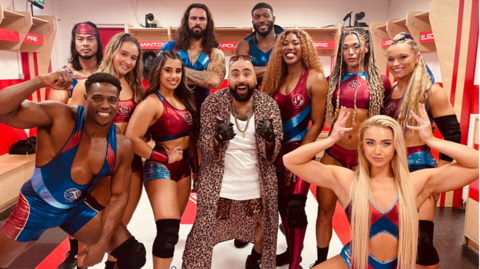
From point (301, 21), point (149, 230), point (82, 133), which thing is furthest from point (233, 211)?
point (301, 21)

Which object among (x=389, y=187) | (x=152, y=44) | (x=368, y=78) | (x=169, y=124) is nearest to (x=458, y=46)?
(x=368, y=78)

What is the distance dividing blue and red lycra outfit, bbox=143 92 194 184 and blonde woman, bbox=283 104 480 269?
3.11 feet

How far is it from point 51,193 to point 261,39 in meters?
2.14

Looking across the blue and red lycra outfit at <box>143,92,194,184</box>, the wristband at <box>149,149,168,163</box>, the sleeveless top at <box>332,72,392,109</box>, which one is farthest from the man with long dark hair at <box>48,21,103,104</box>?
the sleeveless top at <box>332,72,392,109</box>

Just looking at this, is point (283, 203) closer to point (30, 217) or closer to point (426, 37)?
point (30, 217)

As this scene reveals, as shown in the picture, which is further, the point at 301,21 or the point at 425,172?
the point at 301,21

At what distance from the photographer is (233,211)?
2.42m

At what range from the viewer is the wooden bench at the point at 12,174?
387cm

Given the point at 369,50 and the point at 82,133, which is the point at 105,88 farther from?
the point at 369,50

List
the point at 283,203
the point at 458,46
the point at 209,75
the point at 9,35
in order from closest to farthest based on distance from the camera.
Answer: the point at 283,203 < the point at 209,75 < the point at 458,46 < the point at 9,35

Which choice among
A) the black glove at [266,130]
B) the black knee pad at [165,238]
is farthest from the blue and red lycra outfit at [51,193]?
the black glove at [266,130]

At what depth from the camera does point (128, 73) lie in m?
2.55

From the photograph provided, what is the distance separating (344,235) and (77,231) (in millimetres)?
2486

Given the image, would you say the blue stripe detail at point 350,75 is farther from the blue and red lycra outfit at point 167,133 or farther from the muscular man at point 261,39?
Result: the blue and red lycra outfit at point 167,133
